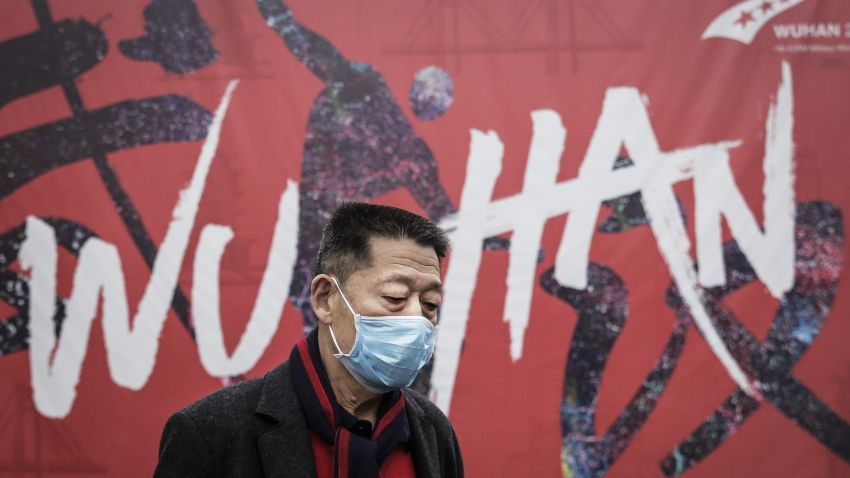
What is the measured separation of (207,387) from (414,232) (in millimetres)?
A: 1352

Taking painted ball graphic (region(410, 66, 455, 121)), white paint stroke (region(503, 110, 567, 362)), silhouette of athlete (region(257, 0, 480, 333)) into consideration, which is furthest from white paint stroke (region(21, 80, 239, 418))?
white paint stroke (region(503, 110, 567, 362))

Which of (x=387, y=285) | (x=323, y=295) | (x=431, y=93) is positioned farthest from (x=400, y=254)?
(x=431, y=93)

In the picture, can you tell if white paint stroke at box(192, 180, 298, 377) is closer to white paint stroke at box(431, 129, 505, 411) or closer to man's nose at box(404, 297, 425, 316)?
white paint stroke at box(431, 129, 505, 411)

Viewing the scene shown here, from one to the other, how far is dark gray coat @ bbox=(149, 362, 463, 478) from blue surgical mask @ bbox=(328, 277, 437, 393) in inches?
4.7

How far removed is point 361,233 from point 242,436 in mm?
377

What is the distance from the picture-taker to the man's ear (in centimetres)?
132

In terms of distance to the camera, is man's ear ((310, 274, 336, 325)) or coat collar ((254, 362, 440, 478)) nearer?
coat collar ((254, 362, 440, 478))

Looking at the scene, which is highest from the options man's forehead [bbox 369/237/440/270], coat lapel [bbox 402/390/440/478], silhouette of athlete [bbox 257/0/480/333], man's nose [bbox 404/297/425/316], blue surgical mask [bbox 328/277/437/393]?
silhouette of athlete [bbox 257/0/480/333]

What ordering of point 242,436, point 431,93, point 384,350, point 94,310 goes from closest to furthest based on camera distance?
point 242,436
point 384,350
point 94,310
point 431,93

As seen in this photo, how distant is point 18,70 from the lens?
8.12ft

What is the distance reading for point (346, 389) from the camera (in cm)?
129

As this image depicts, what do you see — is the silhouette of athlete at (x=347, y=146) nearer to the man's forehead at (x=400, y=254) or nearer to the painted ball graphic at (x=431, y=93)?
the painted ball graphic at (x=431, y=93)

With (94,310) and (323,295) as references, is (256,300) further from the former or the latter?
(323,295)

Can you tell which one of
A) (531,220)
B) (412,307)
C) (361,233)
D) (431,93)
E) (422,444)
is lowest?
(422,444)
